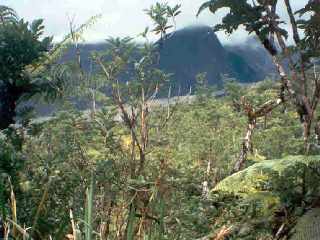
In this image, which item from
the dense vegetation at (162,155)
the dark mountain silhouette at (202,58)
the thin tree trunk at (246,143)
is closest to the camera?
the dense vegetation at (162,155)

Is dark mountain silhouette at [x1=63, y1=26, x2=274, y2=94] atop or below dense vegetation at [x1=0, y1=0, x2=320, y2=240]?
atop

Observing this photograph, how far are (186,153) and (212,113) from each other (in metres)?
7.35

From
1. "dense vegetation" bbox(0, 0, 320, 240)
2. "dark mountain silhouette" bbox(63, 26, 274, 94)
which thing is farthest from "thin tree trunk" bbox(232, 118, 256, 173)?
"dark mountain silhouette" bbox(63, 26, 274, 94)

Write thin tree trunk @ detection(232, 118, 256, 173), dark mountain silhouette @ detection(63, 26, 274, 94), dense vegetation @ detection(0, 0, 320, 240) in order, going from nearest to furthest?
dense vegetation @ detection(0, 0, 320, 240)
thin tree trunk @ detection(232, 118, 256, 173)
dark mountain silhouette @ detection(63, 26, 274, 94)

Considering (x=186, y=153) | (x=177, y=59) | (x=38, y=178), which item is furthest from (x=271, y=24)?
(x=177, y=59)

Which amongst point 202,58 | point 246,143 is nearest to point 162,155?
point 246,143

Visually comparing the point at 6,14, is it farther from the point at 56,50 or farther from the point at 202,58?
the point at 202,58

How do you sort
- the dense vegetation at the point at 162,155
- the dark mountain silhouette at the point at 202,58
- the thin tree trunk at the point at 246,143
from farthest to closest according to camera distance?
the dark mountain silhouette at the point at 202,58, the thin tree trunk at the point at 246,143, the dense vegetation at the point at 162,155

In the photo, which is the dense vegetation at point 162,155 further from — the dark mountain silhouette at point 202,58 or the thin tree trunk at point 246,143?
the dark mountain silhouette at point 202,58

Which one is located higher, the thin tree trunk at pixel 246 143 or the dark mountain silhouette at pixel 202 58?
the dark mountain silhouette at pixel 202 58

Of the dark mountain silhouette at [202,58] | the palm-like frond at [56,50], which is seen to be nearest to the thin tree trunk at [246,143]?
the palm-like frond at [56,50]

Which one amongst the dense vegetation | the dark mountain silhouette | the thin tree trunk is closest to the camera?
the dense vegetation

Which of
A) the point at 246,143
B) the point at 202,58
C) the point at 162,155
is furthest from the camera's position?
the point at 202,58

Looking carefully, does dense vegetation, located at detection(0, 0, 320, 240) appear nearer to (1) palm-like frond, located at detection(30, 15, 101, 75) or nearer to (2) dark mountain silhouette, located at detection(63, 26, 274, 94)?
(1) palm-like frond, located at detection(30, 15, 101, 75)
